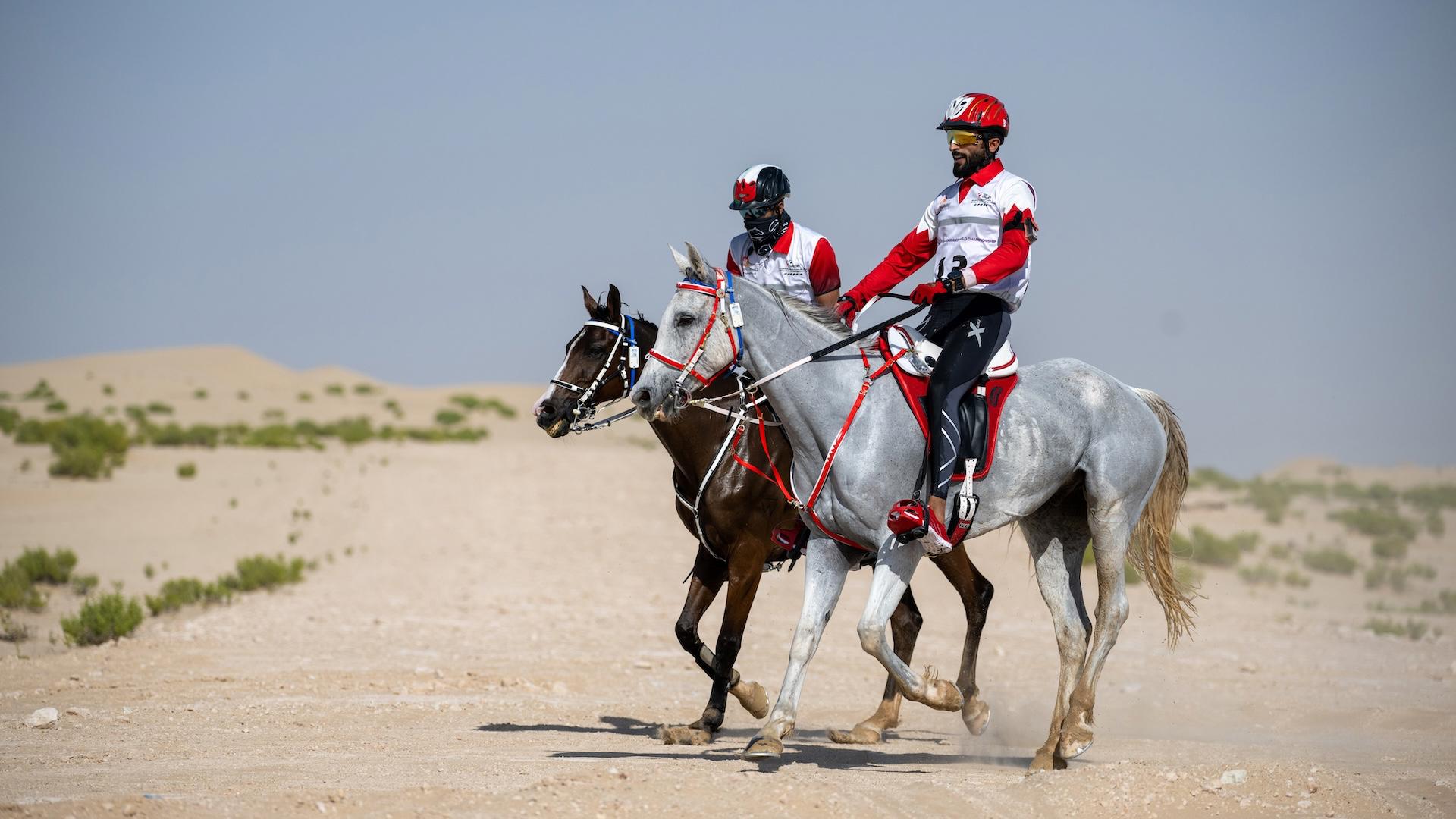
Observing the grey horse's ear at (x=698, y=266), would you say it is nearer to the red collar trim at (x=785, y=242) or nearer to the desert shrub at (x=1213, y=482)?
the red collar trim at (x=785, y=242)

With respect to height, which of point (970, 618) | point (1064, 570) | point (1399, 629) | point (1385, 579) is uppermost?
point (1064, 570)

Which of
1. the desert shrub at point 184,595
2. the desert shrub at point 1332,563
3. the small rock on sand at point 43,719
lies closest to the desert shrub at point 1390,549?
the desert shrub at point 1332,563

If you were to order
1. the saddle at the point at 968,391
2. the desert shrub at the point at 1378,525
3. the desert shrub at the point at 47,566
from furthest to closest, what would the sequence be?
the desert shrub at the point at 1378,525
the desert shrub at the point at 47,566
the saddle at the point at 968,391

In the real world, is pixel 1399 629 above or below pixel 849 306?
below

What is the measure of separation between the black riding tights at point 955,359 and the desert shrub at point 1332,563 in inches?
753

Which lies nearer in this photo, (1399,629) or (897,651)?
(897,651)

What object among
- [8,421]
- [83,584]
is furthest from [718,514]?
[8,421]

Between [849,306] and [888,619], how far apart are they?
70.1 inches

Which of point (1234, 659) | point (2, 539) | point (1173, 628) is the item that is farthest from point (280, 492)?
point (1173, 628)

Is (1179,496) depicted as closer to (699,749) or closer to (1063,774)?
(1063,774)

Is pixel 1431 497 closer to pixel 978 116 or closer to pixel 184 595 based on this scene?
pixel 184 595

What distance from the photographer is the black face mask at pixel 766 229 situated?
8.73m

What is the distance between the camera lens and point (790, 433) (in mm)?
7301

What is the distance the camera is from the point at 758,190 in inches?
338
